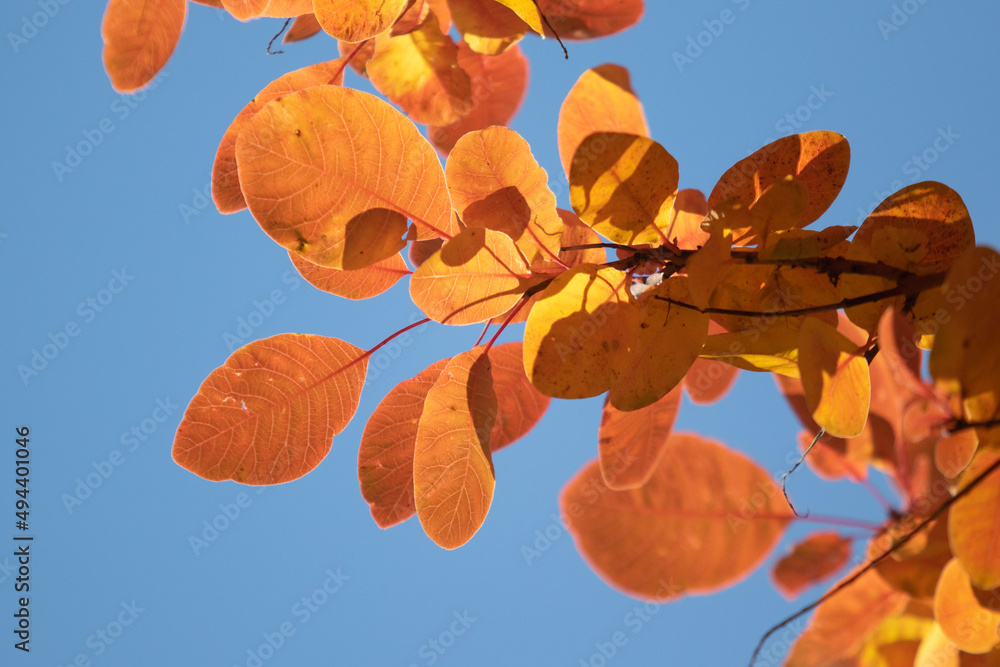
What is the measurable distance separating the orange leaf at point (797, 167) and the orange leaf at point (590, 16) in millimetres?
235

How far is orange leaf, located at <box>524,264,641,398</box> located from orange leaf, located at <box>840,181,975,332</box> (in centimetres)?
13

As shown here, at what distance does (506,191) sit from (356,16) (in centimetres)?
15

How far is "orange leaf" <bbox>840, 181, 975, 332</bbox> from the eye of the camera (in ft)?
1.09

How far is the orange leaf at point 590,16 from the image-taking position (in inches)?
20.6

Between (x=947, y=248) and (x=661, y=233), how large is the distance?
154mm

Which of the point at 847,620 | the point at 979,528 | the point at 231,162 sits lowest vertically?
the point at 847,620

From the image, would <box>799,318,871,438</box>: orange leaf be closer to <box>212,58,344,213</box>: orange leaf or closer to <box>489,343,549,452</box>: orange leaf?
<box>489,343,549,452</box>: orange leaf

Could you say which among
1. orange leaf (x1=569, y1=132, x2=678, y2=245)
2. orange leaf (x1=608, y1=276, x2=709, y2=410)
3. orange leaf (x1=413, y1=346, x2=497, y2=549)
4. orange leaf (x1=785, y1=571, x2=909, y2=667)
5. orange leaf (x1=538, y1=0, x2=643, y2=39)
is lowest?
orange leaf (x1=785, y1=571, x2=909, y2=667)

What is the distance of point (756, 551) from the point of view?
43 cm

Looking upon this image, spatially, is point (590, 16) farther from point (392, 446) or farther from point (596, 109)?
point (392, 446)

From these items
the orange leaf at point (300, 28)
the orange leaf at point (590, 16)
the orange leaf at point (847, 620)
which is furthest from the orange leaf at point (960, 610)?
the orange leaf at point (300, 28)

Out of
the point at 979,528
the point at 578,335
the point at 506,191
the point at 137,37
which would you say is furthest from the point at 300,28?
the point at 979,528

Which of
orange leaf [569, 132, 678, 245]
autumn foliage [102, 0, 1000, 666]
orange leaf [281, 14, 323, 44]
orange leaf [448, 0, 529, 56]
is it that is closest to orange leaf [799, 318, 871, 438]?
autumn foliage [102, 0, 1000, 666]

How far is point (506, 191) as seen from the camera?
391mm
